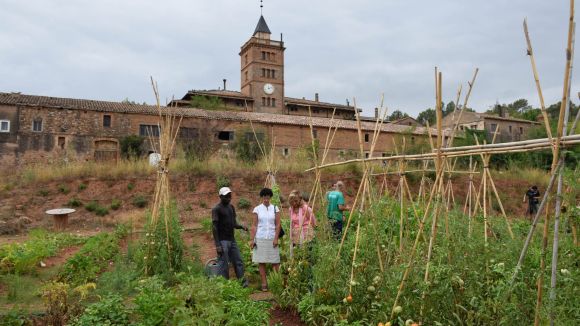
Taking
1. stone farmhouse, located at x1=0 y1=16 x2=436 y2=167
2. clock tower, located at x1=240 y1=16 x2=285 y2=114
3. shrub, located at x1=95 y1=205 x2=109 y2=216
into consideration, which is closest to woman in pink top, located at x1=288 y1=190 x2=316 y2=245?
shrub, located at x1=95 y1=205 x2=109 y2=216

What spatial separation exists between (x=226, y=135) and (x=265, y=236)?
2197 centimetres

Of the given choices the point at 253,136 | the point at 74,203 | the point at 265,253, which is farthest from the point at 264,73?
the point at 265,253

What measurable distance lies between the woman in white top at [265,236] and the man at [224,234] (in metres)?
0.26

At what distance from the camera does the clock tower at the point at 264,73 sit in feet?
125

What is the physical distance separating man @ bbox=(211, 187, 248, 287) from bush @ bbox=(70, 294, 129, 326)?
68.9 inches

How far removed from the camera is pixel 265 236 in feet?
18.3

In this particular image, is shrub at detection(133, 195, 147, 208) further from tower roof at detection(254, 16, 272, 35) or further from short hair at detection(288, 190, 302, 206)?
tower roof at detection(254, 16, 272, 35)

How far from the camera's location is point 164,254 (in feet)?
19.6

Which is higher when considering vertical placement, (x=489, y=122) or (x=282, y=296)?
(x=489, y=122)

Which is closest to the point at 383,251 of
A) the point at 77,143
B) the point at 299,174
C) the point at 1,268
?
the point at 1,268

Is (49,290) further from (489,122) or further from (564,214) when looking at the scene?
(489,122)

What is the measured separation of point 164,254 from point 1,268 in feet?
8.21

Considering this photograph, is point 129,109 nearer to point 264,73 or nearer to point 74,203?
point 74,203

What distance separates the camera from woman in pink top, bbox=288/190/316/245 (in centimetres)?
526
